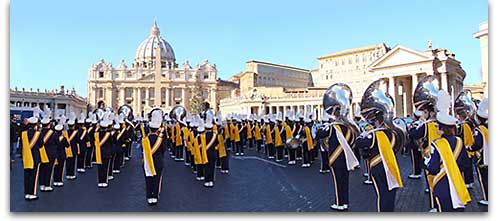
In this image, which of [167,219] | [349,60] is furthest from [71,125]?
[349,60]

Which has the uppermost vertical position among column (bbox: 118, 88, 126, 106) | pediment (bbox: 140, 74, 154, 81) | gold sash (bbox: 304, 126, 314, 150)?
pediment (bbox: 140, 74, 154, 81)

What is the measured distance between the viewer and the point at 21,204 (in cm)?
659

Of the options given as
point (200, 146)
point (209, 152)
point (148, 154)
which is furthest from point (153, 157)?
point (200, 146)

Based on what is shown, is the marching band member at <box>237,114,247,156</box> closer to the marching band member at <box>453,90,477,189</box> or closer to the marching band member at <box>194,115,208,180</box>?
the marching band member at <box>194,115,208,180</box>

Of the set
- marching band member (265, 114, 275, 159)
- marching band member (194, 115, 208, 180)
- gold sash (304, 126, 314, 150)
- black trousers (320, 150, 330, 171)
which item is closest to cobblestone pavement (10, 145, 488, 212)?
black trousers (320, 150, 330, 171)

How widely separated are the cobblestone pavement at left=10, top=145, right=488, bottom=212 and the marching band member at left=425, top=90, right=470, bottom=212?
1765 millimetres

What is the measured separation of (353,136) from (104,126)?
5104mm

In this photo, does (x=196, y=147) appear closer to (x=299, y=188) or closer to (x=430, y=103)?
(x=299, y=188)

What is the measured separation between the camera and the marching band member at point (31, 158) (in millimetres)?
6871

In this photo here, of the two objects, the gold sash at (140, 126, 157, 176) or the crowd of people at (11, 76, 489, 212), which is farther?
the gold sash at (140, 126, 157, 176)

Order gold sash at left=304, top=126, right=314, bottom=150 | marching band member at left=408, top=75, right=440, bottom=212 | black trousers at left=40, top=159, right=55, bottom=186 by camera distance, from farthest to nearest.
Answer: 1. gold sash at left=304, top=126, right=314, bottom=150
2. black trousers at left=40, top=159, right=55, bottom=186
3. marching band member at left=408, top=75, right=440, bottom=212

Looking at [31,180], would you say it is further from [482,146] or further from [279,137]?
[279,137]

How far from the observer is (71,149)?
A: 384 inches

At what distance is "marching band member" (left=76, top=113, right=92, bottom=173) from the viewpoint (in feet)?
33.0
